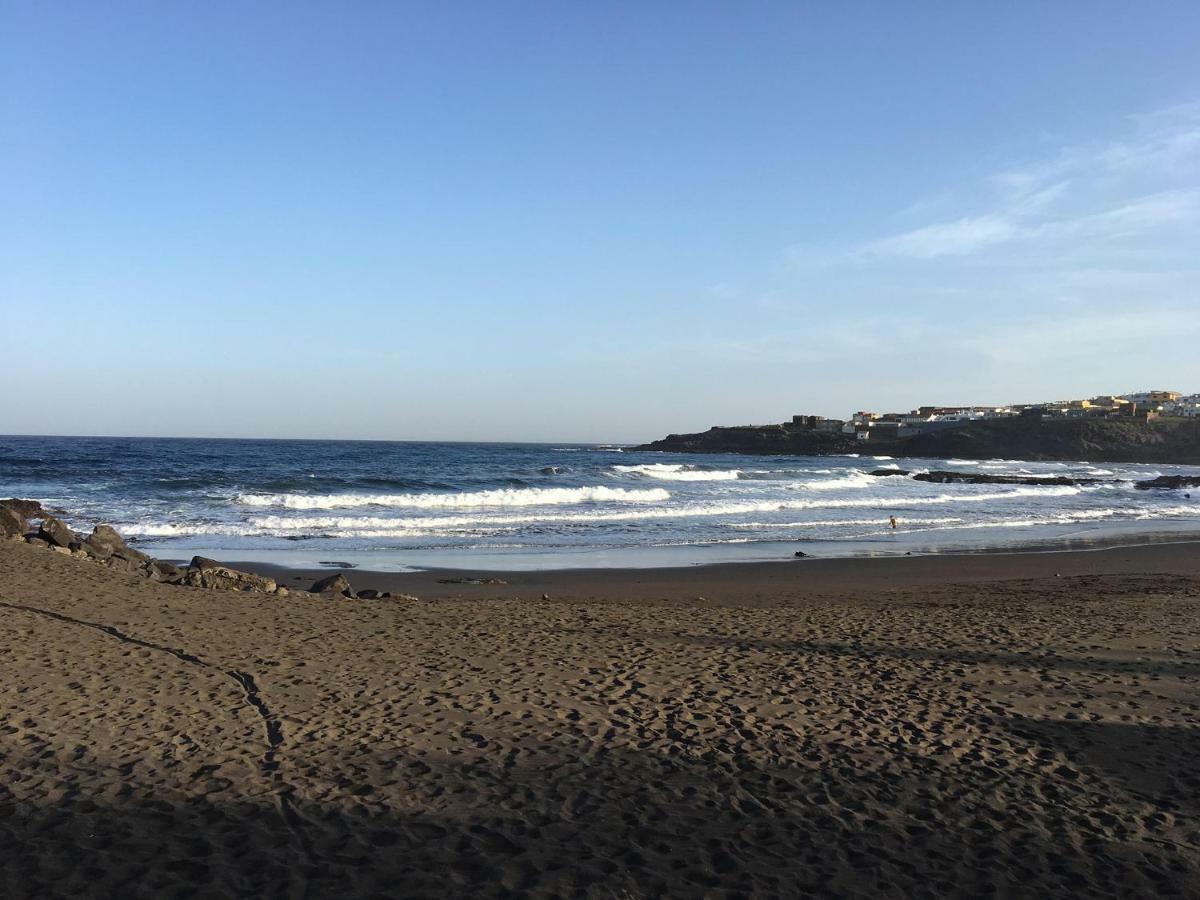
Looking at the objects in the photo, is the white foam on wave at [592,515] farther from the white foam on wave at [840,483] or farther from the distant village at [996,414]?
the distant village at [996,414]

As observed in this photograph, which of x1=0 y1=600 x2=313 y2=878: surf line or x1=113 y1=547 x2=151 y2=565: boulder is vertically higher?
x1=113 y1=547 x2=151 y2=565: boulder

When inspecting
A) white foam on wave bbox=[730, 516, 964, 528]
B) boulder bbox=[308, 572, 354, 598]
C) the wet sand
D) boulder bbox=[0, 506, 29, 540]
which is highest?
boulder bbox=[0, 506, 29, 540]

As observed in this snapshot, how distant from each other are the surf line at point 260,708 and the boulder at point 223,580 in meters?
2.50

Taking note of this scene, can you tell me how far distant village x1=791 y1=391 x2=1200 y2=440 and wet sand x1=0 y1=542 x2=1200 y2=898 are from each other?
109646 mm

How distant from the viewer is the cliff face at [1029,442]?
295 ft

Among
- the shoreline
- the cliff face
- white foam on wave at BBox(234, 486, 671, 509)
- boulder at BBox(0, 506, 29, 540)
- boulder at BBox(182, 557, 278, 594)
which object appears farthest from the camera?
the cliff face

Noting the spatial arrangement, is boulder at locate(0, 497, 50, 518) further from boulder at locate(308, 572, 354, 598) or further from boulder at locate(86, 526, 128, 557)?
boulder at locate(308, 572, 354, 598)

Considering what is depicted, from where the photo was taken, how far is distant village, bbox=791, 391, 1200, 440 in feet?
372

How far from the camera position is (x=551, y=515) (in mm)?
26828

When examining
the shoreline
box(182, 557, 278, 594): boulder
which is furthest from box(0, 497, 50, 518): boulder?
box(182, 557, 278, 594): boulder

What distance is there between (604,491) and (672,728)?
95.4ft

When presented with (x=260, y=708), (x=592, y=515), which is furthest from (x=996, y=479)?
(x=260, y=708)

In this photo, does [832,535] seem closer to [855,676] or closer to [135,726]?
[855,676]

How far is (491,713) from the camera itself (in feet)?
20.5
